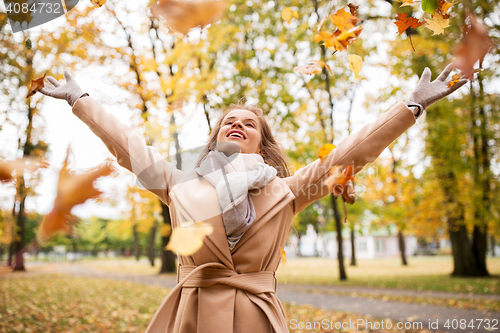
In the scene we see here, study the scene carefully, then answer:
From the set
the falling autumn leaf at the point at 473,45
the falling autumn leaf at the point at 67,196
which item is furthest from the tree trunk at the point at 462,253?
the falling autumn leaf at the point at 67,196

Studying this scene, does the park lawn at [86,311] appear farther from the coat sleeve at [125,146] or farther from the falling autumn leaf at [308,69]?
the falling autumn leaf at [308,69]

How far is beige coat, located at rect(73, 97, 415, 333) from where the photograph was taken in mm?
1458

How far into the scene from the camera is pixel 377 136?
163 centimetres

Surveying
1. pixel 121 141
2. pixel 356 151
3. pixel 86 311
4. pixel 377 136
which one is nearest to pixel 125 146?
pixel 121 141

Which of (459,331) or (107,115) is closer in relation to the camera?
(107,115)

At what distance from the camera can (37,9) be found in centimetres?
176

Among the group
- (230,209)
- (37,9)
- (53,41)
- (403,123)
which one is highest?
(53,41)

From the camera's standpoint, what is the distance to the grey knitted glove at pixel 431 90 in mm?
1589

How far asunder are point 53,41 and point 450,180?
38.9 feet

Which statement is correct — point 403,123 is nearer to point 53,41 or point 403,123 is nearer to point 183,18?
point 183,18

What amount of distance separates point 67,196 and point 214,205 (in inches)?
37.8

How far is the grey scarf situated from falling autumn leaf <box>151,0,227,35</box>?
64 centimetres

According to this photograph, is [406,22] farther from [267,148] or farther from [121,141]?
[121,141]

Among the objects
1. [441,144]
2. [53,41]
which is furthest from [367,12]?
[53,41]
